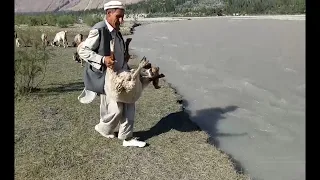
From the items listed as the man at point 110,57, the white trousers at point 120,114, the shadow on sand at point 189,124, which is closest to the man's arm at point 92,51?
the man at point 110,57

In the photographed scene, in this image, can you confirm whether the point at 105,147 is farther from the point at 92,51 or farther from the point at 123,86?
the point at 92,51

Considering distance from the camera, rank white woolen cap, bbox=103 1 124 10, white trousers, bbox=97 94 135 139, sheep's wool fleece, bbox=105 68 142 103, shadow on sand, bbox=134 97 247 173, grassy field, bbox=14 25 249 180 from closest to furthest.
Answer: grassy field, bbox=14 25 249 180, white woolen cap, bbox=103 1 124 10, sheep's wool fleece, bbox=105 68 142 103, white trousers, bbox=97 94 135 139, shadow on sand, bbox=134 97 247 173

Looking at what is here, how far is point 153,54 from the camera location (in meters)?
16.2

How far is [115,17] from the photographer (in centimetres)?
472

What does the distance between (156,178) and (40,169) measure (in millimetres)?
1243

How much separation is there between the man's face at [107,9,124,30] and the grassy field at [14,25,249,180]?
1427mm

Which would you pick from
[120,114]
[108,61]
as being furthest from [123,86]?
[120,114]

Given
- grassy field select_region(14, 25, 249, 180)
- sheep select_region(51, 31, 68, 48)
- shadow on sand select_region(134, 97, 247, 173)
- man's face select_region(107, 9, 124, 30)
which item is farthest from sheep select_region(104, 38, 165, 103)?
sheep select_region(51, 31, 68, 48)

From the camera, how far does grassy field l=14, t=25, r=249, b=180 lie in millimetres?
4402

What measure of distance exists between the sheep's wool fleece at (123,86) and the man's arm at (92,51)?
0.15 meters

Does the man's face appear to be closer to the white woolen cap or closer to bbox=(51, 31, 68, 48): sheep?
the white woolen cap

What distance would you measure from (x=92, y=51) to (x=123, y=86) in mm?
518

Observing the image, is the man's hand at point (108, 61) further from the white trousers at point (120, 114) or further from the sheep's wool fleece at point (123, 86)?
the white trousers at point (120, 114)
